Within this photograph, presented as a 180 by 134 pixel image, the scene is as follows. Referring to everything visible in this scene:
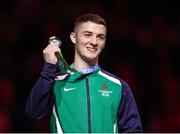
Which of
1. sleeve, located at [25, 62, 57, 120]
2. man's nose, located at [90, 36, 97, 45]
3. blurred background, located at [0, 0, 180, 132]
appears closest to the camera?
sleeve, located at [25, 62, 57, 120]

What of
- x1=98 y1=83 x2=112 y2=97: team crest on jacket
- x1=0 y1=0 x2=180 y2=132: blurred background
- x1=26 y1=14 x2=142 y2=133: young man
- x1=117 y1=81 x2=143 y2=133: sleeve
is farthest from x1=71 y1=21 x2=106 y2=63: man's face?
x1=0 y1=0 x2=180 y2=132: blurred background

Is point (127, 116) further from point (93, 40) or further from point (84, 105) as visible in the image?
point (93, 40)

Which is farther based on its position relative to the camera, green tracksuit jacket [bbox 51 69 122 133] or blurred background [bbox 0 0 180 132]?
blurred background [bbox 0 0 180 132]

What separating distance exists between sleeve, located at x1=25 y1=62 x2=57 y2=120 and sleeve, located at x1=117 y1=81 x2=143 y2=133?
1.24ft

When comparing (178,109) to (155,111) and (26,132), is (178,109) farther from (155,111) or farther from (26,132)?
(26,132)

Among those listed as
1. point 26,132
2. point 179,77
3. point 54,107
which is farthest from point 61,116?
point 179,77

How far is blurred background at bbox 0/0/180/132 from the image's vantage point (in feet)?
15.0

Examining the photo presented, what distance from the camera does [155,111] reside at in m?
4.73

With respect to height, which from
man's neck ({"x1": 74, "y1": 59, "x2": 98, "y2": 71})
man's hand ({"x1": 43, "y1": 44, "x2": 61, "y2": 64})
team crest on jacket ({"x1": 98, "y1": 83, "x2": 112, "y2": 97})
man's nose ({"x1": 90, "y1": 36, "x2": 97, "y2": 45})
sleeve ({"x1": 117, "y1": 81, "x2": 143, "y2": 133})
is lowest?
sleeve ({"x1": 117, "y1": 81, "x2": 143, "y2": 133})

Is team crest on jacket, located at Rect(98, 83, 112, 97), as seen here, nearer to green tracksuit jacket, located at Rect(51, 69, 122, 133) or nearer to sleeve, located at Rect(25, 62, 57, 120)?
green tracksuit jacket, located at Rect(51, 69, 122, 133)

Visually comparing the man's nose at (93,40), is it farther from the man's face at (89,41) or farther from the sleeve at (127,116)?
the sleeve at (127,116)

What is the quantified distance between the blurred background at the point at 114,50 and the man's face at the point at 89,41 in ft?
5.71

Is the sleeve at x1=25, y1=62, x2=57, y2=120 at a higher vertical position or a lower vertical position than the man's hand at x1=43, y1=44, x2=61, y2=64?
lower

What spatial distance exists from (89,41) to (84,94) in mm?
260
